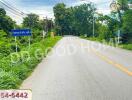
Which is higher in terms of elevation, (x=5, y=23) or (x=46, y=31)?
(x=5, y=23)

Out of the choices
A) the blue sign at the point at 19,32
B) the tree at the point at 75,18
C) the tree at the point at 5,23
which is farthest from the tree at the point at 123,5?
the tree at the point at 75,18

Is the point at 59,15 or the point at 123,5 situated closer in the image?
the point at 123,5

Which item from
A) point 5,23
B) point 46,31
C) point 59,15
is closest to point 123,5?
point 5,23

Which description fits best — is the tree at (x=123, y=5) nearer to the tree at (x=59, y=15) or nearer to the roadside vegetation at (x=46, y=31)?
the roadside vegetation at (x=46, y=31)

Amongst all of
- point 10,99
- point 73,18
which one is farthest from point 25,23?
point 10,99

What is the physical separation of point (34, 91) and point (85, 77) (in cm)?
366

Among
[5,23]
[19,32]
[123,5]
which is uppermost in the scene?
[123,5]

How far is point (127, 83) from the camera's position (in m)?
12.1

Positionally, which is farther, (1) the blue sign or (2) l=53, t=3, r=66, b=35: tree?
(2) l=53, t=3, r=66, b=35: tree

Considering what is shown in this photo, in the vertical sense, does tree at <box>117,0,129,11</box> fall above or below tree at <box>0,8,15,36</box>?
above

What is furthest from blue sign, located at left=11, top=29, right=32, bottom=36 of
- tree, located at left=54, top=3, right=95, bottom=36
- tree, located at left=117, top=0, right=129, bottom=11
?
tree, located at left=54, top=3, right=95, bottom=36

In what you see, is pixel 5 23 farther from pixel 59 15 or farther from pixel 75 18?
pixel 75 18

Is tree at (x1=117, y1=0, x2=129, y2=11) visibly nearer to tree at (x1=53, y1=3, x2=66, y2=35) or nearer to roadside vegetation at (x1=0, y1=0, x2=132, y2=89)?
roadside vegetation at (x1=0, y1=0, x2=132, y2=89)

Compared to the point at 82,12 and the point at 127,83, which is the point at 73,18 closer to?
the point at 82,12
